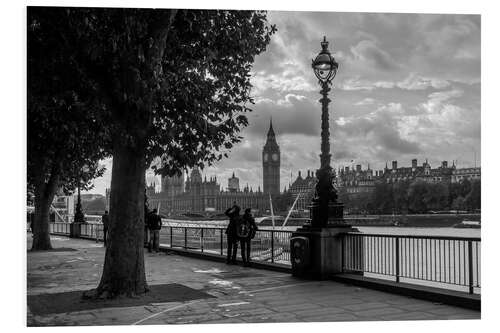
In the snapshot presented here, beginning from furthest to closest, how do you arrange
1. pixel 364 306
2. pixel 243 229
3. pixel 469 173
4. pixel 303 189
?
1. pixel 303 189
2. pixel 469 173
3. pixel 243 229
4. pixel 364 306

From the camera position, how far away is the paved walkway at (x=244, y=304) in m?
8.90

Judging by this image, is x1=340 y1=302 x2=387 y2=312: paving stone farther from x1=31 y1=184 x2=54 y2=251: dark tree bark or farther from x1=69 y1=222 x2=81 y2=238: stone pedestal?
x1=69 y1=222 x2=81 y2=238: stone pedestal

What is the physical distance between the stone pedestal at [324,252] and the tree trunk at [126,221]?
3.92 m

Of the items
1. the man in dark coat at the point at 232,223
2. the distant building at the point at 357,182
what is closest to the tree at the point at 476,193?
the man in dark coat at the point at 232,223

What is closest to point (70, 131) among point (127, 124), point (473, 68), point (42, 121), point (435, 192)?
point (42, 121)

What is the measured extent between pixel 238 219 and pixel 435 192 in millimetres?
45193

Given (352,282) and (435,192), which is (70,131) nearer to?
(352,282)

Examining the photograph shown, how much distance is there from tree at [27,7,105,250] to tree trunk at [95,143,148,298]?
2.17 metres

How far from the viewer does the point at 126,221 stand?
11.0 metres

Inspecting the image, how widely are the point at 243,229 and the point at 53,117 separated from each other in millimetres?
6247

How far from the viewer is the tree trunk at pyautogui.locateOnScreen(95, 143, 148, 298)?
10945 mm

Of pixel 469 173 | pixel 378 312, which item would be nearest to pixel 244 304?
pixel 378 312

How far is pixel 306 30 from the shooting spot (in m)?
12.1

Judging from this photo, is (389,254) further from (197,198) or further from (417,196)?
(197,198)
